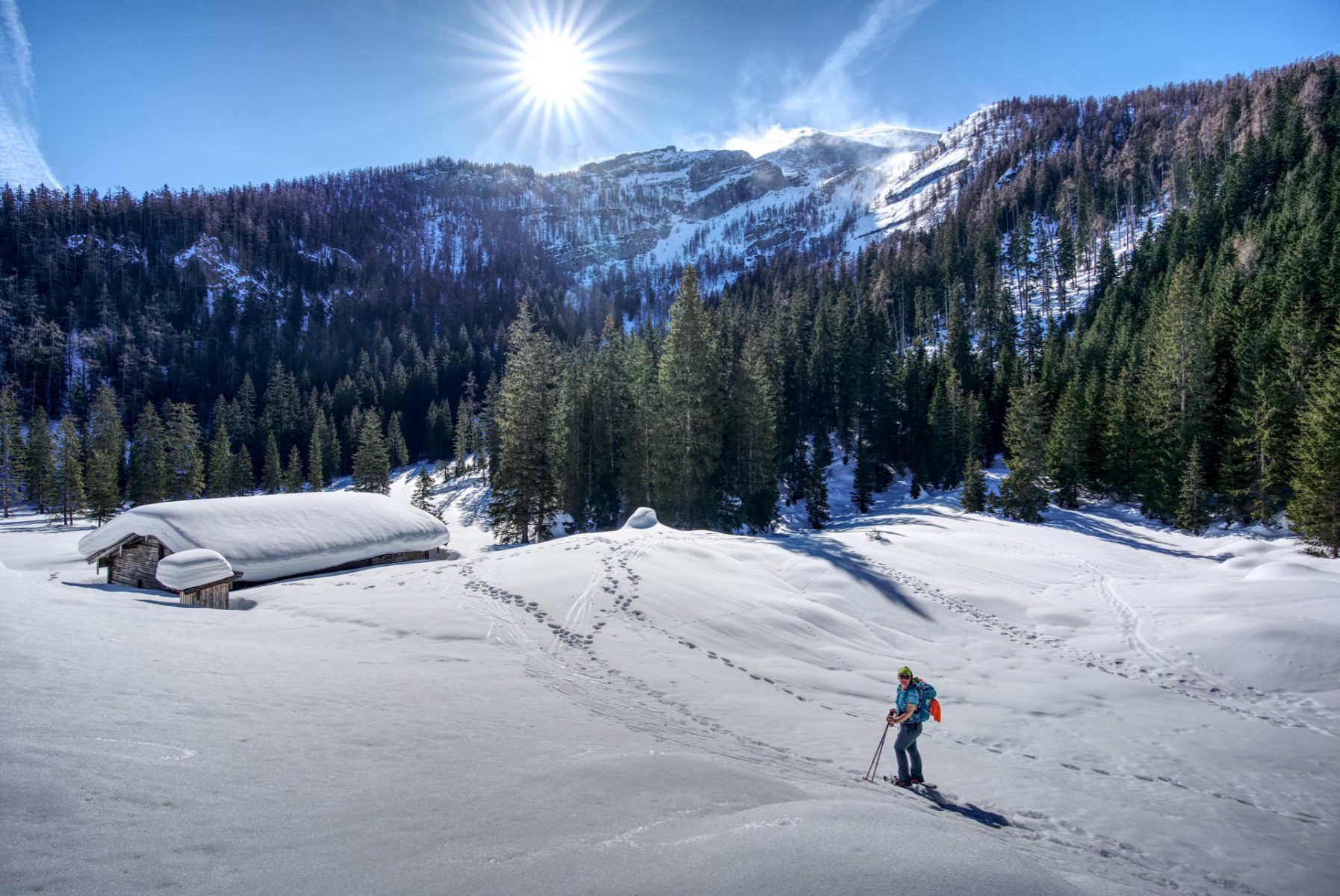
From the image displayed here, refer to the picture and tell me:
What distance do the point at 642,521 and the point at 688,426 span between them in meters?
9.88

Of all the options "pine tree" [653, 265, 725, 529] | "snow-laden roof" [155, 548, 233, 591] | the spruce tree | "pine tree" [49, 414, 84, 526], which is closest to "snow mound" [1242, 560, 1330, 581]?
"pine tree" [653, 265, 725, 529]

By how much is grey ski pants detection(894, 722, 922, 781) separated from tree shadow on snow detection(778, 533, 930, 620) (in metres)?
9.02

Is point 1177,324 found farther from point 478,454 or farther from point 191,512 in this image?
point 478,454

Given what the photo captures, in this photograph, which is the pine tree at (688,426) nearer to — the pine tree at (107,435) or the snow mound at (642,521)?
the snow mound at (642,521)

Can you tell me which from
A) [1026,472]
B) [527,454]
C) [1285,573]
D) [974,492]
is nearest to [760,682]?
[1285,573]

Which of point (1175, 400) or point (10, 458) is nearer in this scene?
point (1175, 400)

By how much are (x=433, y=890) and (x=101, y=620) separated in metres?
9.80

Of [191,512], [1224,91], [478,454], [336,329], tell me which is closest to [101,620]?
[191,512]

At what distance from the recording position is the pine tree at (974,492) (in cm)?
4116

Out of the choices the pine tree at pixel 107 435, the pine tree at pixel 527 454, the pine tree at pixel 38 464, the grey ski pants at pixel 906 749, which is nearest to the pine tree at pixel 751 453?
the pine tree at pixel 527 454

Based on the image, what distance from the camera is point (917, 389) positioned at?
2383 inches

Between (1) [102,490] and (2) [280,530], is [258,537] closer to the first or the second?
(2) [280,530]

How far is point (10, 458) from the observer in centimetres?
5250

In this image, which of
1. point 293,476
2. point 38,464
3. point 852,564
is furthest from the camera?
point 293,476
